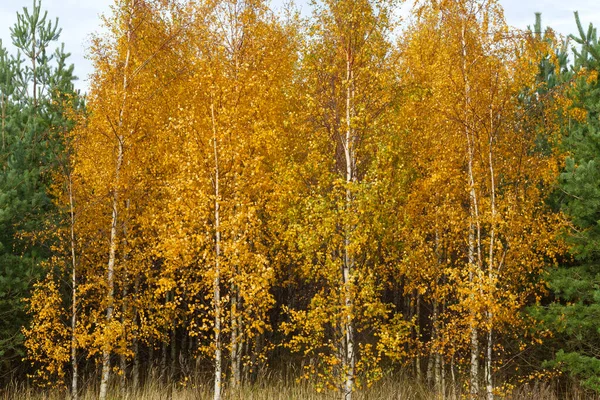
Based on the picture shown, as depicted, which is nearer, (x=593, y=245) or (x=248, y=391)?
(x=593, y=245)

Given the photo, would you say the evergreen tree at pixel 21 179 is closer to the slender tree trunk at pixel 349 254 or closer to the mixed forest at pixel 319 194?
the mixed forest at pixel 319 194

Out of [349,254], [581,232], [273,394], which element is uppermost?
[581,232]

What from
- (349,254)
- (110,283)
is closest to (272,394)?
(349,254)

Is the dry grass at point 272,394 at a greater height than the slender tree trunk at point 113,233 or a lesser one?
lesser

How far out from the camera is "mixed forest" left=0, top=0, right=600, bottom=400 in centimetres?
1278

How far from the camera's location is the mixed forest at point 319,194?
1278 centimetres

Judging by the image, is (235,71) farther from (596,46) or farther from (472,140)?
(596,46)

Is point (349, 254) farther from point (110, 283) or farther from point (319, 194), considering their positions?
point (110, 283)

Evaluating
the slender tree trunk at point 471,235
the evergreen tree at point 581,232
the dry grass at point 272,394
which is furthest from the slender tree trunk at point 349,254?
the evergreen tree at point 581,232

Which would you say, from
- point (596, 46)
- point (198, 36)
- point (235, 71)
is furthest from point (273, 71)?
point (596, 46)

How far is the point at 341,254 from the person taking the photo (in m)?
13.0

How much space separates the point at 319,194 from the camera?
13414mm

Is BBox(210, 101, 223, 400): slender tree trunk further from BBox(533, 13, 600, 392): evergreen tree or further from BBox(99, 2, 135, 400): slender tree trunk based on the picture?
BBox(533, 13, 600, 392): evergreen tree

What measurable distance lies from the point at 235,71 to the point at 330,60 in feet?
8.55
